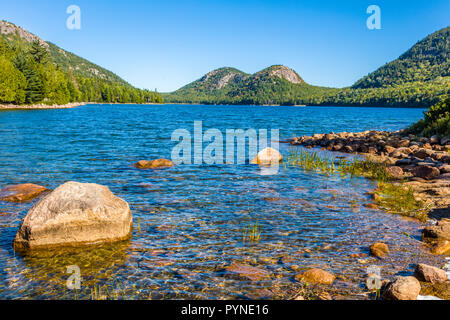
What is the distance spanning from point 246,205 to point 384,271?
5.66m

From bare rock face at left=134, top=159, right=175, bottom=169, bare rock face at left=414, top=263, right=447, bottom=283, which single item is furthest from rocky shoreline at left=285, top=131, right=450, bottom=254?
bare rock face at left=134, top=159, right=175, bottom=169

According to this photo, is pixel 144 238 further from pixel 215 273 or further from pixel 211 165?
pixel 211 165

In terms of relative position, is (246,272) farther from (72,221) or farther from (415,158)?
(415,158)

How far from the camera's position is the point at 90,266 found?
6914 mm

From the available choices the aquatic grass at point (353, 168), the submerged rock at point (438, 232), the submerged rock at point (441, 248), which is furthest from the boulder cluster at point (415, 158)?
the submerged rock at point (441, 248)

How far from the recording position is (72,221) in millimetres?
7781

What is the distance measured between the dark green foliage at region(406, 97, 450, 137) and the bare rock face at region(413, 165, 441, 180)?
38.6 feet

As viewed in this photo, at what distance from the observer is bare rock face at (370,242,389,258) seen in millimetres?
7500

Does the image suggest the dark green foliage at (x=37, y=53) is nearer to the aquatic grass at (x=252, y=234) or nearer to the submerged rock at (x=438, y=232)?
the aquatic grass at (x=252, y=234)

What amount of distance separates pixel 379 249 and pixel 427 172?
9.50 meters

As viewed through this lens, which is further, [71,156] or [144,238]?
[71,156]

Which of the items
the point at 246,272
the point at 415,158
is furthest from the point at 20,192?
the point at 415,158

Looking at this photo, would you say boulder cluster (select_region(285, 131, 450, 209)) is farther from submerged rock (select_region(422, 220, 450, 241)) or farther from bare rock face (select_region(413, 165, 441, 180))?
submerged rock (select_region(422, 220, 450, 241))
